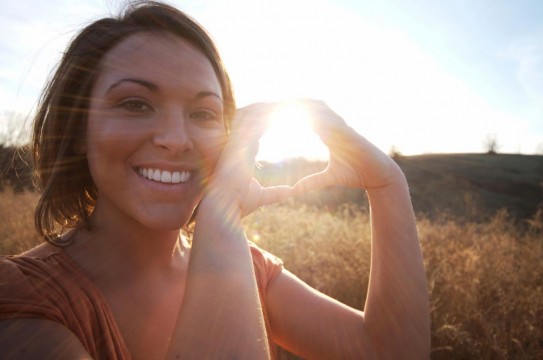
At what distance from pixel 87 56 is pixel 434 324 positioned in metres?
3.33

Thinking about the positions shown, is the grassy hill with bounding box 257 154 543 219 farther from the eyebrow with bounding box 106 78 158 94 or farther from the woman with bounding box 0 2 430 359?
the eyebrow with bounding box 106 78 158 94

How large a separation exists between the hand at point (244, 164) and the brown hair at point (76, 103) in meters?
0.31

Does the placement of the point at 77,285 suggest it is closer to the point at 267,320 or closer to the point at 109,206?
the point at 109,206

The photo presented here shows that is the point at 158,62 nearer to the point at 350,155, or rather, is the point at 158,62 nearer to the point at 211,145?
the point at 211,145

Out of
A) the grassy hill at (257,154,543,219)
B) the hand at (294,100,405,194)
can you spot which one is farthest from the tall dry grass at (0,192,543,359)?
the grassy hill at (257,154,543,219)

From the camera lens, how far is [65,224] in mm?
1801

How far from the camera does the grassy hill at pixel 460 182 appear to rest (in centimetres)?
1658

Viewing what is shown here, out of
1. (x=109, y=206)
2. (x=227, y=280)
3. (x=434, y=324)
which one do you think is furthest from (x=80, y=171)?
(x=434, y=324)

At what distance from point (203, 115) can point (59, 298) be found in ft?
2.91

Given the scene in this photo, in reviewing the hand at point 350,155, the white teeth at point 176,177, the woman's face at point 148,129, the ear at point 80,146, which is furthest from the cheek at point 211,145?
the ear at point 80,146

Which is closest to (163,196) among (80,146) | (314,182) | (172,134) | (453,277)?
(172,134)

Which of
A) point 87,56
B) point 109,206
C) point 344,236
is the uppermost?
point 87,56

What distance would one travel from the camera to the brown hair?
1.47m

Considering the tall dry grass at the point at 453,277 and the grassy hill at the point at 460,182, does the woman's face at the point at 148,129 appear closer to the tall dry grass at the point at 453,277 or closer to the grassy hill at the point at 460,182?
the tall dry grass at the point at 453,277
